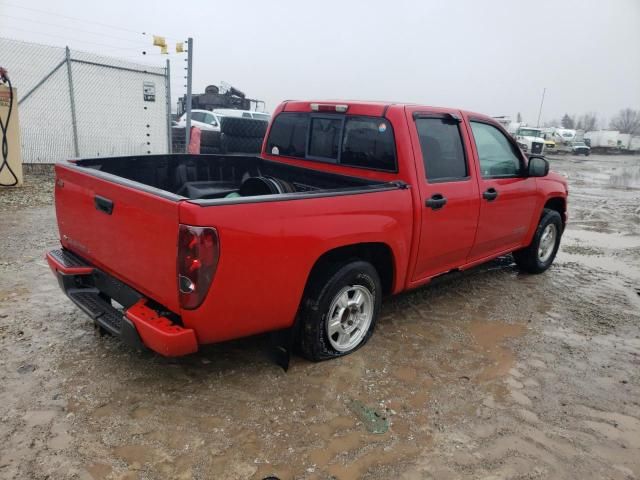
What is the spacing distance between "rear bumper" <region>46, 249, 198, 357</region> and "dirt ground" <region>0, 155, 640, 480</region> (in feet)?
1.39

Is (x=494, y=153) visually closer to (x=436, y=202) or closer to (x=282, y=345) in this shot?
(x=436, y=202)

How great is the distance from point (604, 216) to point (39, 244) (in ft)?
34.0

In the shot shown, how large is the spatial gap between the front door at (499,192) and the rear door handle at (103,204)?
2995 mm

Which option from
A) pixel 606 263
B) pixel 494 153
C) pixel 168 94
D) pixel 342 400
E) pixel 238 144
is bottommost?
pixel 342 400

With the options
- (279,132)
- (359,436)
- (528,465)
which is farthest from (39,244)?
(528,465)

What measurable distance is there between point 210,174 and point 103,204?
171 cm

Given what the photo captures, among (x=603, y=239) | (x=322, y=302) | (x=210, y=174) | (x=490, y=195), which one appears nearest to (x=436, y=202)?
(x=490, y=195)

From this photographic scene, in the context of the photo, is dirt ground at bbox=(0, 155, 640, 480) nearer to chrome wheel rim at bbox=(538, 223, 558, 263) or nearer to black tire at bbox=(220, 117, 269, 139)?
chrome wheel rim at bbox=(538, 223, 558, 263)

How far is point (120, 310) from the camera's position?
3.15 metres

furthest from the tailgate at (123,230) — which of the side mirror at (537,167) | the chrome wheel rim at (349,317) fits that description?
the side mirror at (537,167)

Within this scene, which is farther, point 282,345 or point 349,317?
point 349,317

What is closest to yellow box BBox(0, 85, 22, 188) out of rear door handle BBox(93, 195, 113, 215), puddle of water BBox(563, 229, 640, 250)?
rear door handle BBox(93, 195, 113, 215)

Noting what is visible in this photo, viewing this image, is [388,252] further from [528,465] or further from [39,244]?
[39,244]

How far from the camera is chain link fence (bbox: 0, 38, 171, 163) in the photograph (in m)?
10.4
